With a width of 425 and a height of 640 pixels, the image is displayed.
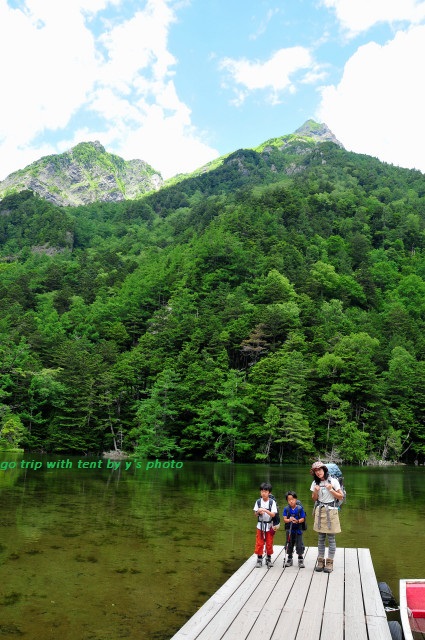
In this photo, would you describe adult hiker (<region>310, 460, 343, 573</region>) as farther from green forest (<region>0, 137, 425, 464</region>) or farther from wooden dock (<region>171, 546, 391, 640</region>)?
green forest (<region>0, 137, 425, 464</region>)

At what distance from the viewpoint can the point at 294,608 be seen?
677cm

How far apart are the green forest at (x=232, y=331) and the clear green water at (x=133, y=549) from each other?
27.7 metres

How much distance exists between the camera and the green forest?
51000 millimetres

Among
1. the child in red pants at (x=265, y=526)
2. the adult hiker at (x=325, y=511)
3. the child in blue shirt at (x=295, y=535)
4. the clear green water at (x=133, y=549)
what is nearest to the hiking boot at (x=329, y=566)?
the adult hiker at (x=325, y=511)

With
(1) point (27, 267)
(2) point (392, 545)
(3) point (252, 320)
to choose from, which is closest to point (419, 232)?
(3) point (252, 320)

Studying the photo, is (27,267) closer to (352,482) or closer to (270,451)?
(270,451)

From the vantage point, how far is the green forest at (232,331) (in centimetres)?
5100

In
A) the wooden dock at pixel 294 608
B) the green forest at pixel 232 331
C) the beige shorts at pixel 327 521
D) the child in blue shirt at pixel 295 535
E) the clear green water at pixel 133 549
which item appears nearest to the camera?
the wooden dock at pixel 294 608

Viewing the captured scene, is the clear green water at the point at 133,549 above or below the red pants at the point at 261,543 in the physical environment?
below

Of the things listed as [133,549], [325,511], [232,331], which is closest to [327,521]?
[325,511]

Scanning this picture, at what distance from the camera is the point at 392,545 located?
12727mm

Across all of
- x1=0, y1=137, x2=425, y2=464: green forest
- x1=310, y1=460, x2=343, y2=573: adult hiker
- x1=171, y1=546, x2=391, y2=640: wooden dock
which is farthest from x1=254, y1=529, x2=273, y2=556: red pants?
x1=0, y1=137, x2=425, y2=464: green forest

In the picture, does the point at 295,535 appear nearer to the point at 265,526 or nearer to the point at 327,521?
the point at 265,526

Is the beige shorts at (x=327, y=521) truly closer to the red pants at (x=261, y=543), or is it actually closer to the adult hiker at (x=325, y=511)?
the adult hiker at (x=325, y=511)
